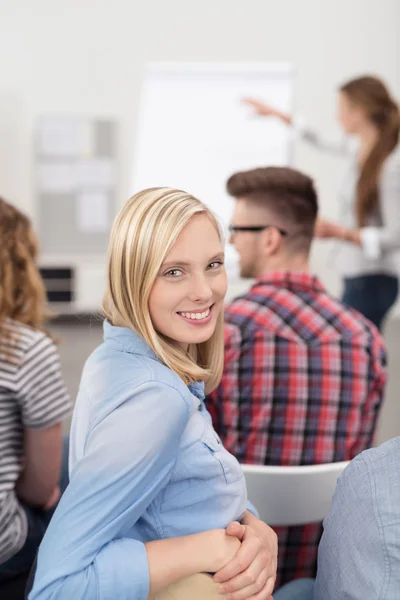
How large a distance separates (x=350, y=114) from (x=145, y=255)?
2.86 metres

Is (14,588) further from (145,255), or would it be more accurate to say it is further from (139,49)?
(139,49)

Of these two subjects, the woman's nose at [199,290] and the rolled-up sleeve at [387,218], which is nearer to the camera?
the woman's nose at [199,290]

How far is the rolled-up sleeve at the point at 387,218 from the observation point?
3.50m

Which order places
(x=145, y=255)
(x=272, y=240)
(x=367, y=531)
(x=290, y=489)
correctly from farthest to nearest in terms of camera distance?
1. (x=272, y=240)
2. (x=290, y=489)
3. (x=145, y=255)
4. (x=367, y=531)

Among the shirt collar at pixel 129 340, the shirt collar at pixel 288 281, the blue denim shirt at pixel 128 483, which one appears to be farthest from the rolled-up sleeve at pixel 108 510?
the shirt collar at pixel 288 281

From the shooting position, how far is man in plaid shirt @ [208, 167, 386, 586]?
174 cm

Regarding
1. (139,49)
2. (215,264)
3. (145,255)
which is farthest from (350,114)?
(139,49)

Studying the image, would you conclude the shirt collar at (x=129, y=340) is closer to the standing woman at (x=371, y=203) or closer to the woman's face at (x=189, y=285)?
the woman's face at (x=189, y=285)

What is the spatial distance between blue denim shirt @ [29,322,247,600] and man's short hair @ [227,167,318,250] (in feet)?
3.67

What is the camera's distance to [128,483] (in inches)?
35.8

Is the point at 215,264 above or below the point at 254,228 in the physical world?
above

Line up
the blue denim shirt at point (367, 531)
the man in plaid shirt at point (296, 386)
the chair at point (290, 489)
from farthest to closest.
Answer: the man in plaid shirt at point (296, 386) < the chair at point (290, 489) < the blue denim shirt at point (367, 531)

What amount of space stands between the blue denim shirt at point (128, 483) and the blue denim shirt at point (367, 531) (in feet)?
0.51

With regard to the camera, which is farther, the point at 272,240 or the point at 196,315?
the point at 272,240
